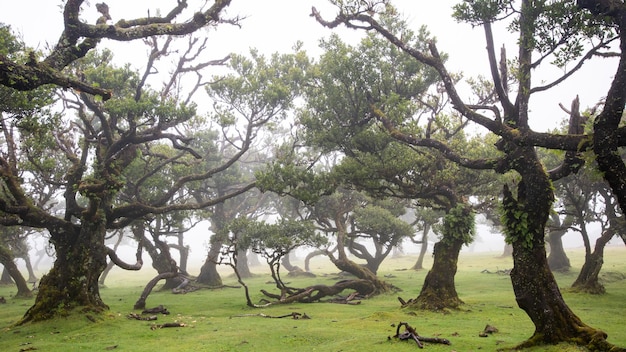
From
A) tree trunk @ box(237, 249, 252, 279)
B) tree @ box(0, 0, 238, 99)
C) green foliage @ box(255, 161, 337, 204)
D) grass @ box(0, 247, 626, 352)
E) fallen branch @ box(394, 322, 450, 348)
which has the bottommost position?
grass @ box(0, 247, 626, 352)

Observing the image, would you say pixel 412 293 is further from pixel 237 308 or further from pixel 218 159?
pixel 218 159

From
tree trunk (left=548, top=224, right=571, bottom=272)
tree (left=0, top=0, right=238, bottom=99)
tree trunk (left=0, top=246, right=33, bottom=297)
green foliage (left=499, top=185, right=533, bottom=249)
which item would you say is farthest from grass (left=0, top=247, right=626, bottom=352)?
tree trunk (left=548, top=224, right=571, bottom=272)

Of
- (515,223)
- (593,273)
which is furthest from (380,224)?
(515,223)

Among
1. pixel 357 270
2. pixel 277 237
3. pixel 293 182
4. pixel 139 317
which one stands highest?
pixel 293 182

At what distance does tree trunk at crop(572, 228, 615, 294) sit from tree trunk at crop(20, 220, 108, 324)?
82.2 ft

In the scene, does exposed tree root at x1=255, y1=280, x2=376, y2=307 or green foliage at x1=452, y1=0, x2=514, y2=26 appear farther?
exposed tree root at x1=255, y1=280, x2=376, y2=307

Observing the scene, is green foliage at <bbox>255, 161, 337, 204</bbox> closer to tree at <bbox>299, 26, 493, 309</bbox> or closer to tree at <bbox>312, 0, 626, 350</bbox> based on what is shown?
tree at <bbox>299, 26, 493, 309</bbox>

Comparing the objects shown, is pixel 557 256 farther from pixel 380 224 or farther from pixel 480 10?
pixel 480 10

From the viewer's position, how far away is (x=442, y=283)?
59.5ft

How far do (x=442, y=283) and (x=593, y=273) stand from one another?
10.1 metres

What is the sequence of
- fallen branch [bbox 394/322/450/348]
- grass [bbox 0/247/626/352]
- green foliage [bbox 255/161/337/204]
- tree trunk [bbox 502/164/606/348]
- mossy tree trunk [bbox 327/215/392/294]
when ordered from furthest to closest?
mossy tree trunk [bbox 327/215/392/294] < green foliage [bbox 255/161/337/204] < grass [bbox 0/247/626/352] < fallen branch [bbox 394/322/450/348] < tree trunk [bbox 502/164/606/348]

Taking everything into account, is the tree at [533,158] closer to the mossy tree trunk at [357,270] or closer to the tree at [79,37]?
the tree at [79,37]

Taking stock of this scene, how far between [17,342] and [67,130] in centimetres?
1109

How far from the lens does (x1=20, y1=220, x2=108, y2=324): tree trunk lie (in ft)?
52.7
